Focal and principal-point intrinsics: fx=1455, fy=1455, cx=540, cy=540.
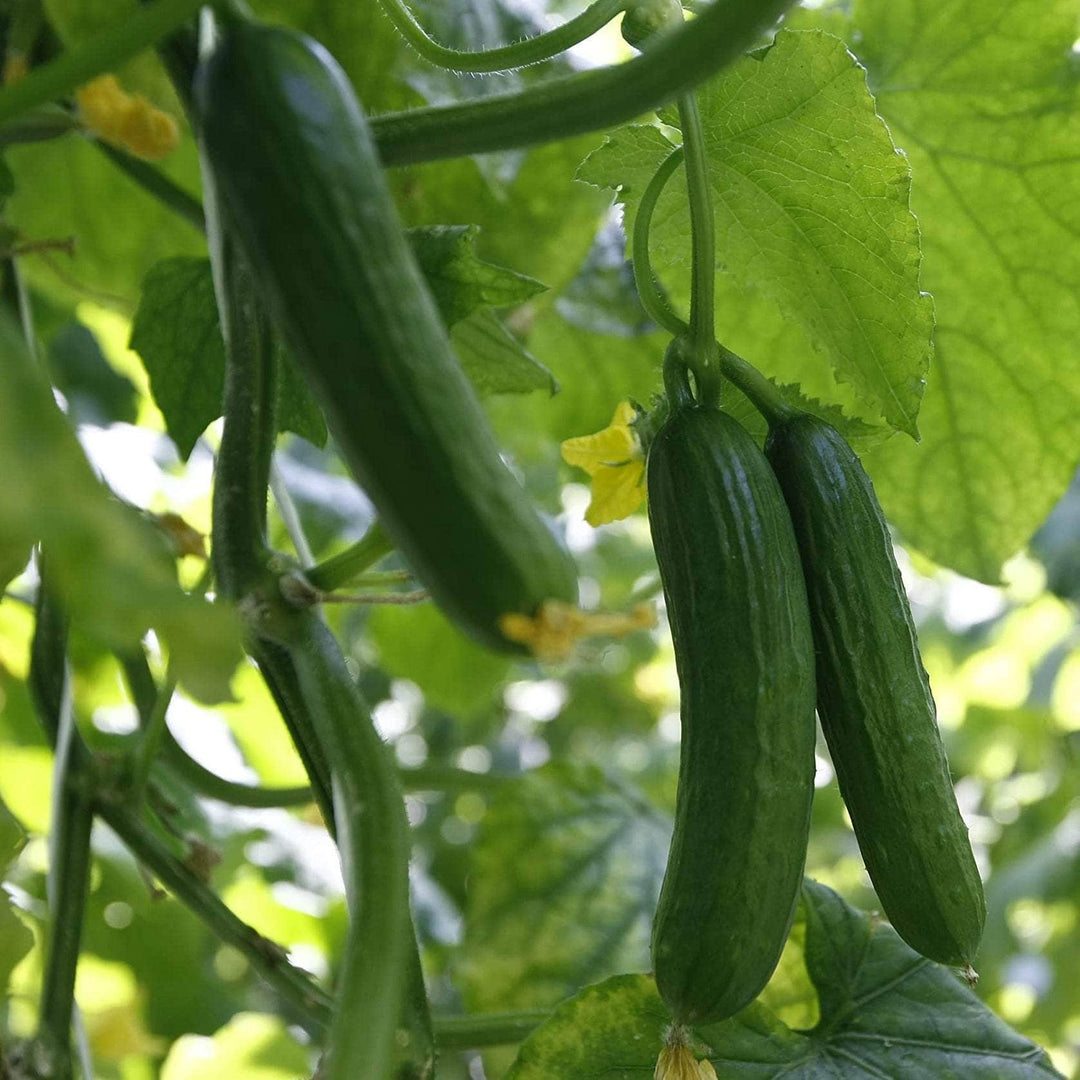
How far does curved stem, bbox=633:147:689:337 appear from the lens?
2.49ft

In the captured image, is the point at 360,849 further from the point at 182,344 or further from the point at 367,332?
the point at 182,344

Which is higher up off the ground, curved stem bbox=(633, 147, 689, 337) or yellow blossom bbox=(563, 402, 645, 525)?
curved stem bbox=(633, 147, 689, 337)

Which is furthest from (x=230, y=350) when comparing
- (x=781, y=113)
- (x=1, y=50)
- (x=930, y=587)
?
(x=930, y=587)

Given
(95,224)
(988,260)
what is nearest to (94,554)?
(988,260)

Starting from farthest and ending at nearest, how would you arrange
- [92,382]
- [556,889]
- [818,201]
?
[92,382] → [556,889] → [818,201]

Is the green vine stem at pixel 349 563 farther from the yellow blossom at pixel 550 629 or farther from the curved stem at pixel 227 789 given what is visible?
the curved stem at pixel 227 789

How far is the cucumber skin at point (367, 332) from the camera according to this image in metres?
0.43

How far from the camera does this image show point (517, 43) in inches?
27.1

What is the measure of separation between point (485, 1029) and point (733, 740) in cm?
34

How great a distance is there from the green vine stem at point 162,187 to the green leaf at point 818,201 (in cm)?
24

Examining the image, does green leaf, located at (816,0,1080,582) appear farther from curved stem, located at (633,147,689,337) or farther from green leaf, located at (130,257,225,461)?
green leaf, located at (130,257,225,461)

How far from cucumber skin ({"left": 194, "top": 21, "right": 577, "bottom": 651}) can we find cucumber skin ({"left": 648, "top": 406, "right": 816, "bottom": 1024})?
19 centimetres

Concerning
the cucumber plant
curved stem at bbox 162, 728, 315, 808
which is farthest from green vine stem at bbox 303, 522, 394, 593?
curved stem at bbox 162, 728, 315, 808

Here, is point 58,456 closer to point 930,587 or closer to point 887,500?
point 887,500
